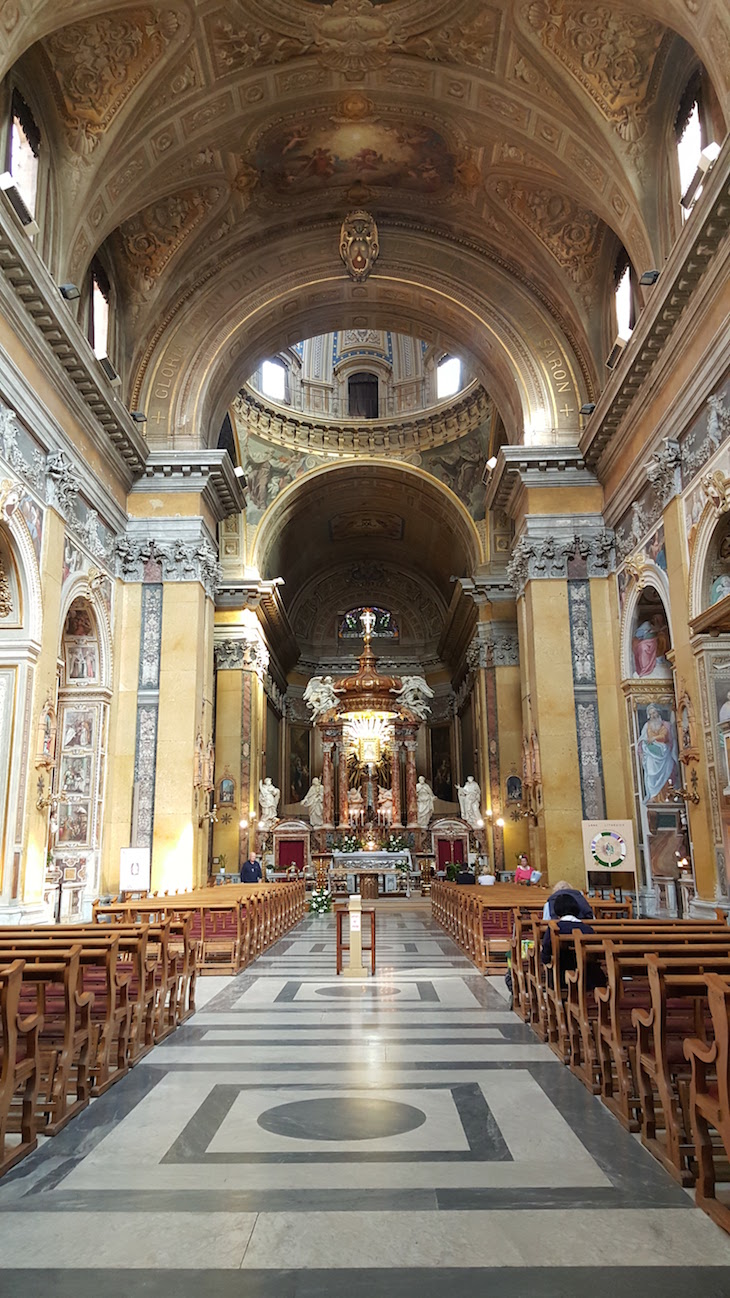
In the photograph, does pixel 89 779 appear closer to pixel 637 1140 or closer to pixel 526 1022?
pixel 526 1022

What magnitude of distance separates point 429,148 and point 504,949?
46.1ft

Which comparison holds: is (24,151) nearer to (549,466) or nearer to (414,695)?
(549,466)

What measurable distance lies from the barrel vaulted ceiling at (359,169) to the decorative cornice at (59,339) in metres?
1.62

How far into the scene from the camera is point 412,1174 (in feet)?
13.9

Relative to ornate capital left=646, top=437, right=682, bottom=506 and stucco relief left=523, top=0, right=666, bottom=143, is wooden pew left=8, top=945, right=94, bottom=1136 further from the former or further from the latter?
stucco relief left=523, top=0, right=666, bottom=143

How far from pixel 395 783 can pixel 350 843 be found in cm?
541

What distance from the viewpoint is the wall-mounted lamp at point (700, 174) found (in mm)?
10922

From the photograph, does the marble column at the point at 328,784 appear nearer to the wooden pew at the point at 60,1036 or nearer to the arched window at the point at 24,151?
the arched window at the point at 24,151

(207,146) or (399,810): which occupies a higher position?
(207,146)

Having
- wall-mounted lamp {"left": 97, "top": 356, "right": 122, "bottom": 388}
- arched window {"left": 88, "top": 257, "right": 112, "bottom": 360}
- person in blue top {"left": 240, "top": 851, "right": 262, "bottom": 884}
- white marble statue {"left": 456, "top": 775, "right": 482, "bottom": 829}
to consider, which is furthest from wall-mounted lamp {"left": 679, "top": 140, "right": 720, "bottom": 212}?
white marble statue {"left": 456, "top": 775, "right": 482, "bottom": 829}

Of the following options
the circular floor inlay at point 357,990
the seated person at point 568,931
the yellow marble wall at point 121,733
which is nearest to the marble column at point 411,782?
the yellow marble wall at point 121,733

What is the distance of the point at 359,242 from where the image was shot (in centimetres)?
1862

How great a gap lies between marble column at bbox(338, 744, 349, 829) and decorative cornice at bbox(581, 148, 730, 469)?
1848cm

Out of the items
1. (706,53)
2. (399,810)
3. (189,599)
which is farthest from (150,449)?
(399,810)
